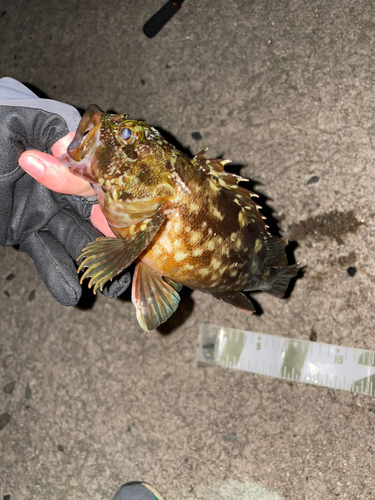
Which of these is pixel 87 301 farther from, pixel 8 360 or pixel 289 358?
pixel 289 358

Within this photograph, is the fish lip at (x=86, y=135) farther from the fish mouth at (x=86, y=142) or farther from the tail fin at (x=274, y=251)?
the tail fin at (x=274, y=251)

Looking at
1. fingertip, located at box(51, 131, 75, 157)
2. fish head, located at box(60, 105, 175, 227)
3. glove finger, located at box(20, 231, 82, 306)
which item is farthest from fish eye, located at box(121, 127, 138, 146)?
glove finger, located at box(20, 231, 82, 306)

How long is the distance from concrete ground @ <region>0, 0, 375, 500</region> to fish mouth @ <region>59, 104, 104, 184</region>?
1439 mm

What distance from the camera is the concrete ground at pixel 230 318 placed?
8.95 ft

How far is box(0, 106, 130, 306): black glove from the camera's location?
209cm

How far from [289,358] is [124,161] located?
1919 mm

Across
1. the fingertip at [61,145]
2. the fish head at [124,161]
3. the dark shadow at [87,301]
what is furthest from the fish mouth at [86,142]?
the dark shadow at [87,301]

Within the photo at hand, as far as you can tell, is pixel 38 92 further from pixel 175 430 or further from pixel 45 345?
pixel 175 430

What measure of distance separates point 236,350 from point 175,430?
78cm

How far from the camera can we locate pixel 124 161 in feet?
5.99

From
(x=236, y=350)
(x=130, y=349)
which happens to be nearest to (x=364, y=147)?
(x=236, y=350)

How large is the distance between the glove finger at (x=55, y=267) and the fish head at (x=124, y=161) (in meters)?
0.63

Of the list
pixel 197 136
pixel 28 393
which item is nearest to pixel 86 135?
pixel 197 136

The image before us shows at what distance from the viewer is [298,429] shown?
2713mm
